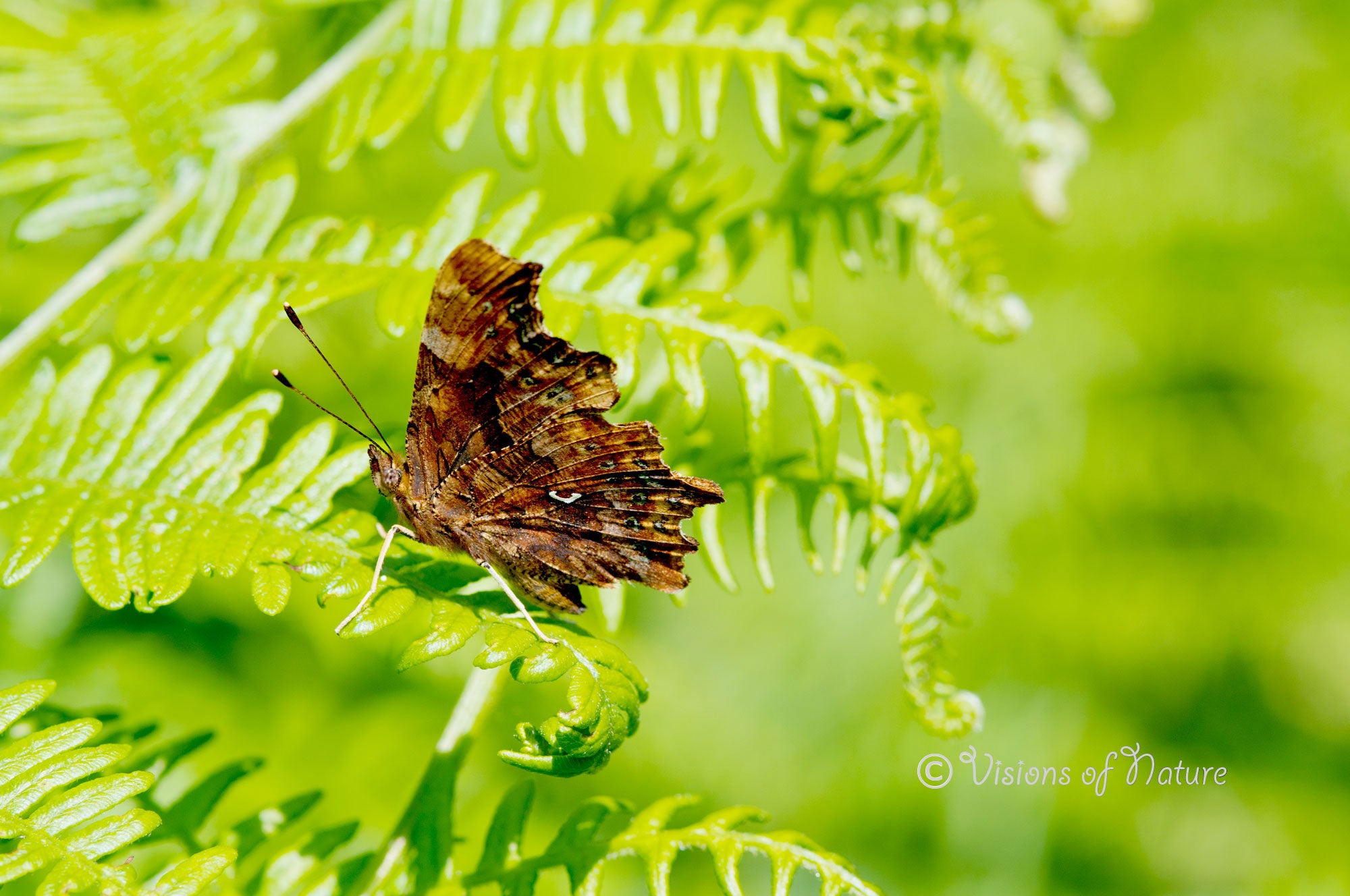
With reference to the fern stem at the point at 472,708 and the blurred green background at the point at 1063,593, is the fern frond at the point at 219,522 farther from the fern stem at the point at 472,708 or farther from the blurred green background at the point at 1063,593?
the blurred green background at the point at 1063,593

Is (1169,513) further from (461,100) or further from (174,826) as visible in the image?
(174,826)

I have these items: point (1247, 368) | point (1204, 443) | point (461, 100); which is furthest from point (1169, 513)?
point (461, 100)

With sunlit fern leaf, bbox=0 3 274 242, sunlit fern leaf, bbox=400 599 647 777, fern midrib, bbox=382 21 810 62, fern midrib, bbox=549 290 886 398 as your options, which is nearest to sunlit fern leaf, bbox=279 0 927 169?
fern midrib, bbox=382 21 810 62

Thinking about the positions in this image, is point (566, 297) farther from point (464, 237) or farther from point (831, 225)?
point (831, 225)

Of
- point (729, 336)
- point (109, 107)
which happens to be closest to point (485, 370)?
point (729, 336)

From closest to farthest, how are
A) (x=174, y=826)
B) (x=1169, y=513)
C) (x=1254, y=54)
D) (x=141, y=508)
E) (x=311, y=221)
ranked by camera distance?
(x=141, y=508)
(x=174, y=826)
(x=311, y=221)
(x=1169, y=513)
(x=1254, y=54)

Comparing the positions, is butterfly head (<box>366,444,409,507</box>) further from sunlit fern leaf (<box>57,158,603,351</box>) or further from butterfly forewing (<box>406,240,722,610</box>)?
sunlit fern leaf (<box>57,158,603,351</box>)

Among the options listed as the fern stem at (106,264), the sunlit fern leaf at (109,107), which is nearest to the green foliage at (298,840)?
the fern stem at (106,264)
